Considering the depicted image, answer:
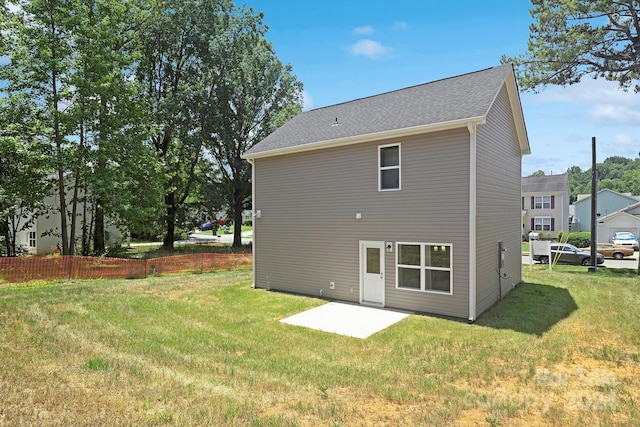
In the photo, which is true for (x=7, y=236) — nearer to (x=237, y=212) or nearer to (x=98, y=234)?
(x=98, y=234)

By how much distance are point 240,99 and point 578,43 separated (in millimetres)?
22287

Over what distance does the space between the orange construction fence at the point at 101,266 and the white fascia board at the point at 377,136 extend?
777cm

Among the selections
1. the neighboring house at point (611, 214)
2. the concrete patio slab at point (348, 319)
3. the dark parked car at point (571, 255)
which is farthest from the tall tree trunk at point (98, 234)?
the neighboring house at point (611, 214)

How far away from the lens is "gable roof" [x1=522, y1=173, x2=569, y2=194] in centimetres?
3994

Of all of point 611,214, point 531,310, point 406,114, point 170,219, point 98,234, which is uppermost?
point 406,114

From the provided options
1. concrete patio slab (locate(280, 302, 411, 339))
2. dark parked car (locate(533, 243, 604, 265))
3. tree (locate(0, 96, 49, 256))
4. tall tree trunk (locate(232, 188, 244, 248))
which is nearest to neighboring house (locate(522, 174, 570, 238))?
dark parked car (locate(533, 243, 604, 265))

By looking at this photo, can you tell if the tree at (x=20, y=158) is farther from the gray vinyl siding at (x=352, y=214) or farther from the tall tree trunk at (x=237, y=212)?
the tall tree trunk at (x=237, y=212)

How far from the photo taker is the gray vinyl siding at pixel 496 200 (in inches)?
378

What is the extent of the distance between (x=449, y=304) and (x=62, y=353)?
Result: 331 inches

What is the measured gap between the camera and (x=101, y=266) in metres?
15.6

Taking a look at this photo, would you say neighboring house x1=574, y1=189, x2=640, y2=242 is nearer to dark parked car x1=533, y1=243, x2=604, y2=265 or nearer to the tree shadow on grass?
dark parked car x1=533, y1=243, x2=604, y2=265

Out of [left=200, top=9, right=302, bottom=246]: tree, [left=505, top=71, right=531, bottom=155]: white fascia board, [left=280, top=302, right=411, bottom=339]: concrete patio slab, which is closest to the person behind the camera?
[left=280, top=302, right=411, bottom=339]: concrete patio slab

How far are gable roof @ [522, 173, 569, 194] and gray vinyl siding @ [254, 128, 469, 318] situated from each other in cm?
3772

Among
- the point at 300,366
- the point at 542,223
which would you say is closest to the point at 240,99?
the point at 300,366
